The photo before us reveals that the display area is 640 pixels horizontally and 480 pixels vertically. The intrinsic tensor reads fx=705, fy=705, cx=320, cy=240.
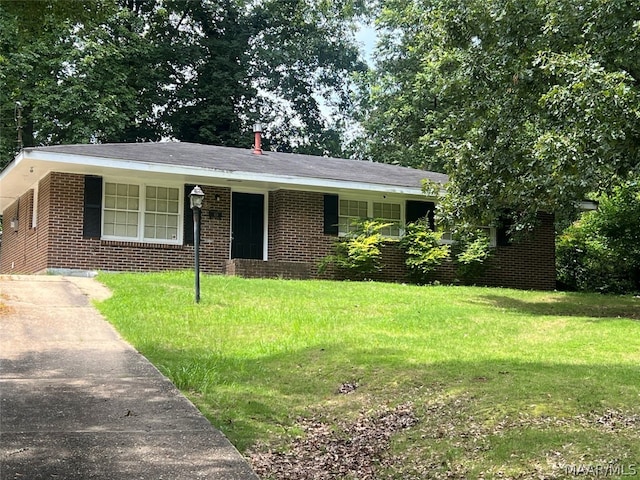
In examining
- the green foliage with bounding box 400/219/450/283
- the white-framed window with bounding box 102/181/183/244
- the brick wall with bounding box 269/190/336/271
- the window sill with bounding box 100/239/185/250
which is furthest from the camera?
the green foliage with bounding box 400/219/450/283

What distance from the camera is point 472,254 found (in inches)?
717

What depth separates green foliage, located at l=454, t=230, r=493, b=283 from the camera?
59.6ft

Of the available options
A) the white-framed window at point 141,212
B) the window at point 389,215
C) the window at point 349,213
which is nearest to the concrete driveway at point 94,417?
the white-framed window at point 141,212

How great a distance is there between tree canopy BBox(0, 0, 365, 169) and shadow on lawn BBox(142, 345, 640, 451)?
21.0 meters

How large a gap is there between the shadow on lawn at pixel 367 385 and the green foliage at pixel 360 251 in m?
9.40

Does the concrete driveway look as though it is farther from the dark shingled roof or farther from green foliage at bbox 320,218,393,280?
green foliage at bbox 320,218,393,280

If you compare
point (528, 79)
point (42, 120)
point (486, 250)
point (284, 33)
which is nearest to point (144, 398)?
point (528, 79)

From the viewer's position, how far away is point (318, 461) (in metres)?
5.00

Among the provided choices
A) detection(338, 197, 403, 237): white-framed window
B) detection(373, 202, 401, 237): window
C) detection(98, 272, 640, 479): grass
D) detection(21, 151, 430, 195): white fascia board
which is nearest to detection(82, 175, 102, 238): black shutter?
detection(21, 151, 430, 195): white fascia board

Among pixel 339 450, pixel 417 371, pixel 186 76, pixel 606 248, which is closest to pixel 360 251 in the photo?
pixel 606 248

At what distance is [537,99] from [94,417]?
390 inches

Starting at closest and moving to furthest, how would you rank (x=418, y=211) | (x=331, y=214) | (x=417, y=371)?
1. (x=417, y=371)
2. (x=331, y=214)
3. (x=418, y=211)

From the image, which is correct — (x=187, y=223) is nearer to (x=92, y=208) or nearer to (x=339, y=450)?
(x=92, y=208)

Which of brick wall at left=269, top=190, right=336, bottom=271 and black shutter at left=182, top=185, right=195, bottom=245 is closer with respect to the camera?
black shutter at left=182, top=185, right=195, bottom=245
